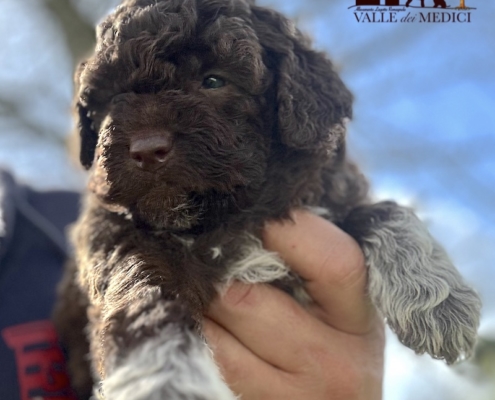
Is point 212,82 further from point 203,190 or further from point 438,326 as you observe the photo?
point 438,326

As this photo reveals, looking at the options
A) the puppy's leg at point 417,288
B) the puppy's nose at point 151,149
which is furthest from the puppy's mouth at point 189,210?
the puppy's leg at point 417,288

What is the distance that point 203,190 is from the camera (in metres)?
2.35

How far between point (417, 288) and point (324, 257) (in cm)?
50

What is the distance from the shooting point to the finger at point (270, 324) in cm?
277

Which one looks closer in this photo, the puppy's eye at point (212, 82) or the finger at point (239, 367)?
the puppy's eye at point (212, 82)

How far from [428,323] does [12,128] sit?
6233 mm

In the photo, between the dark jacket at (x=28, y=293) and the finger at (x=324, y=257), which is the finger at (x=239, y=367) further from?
the dark jacket at (x=28, y=293)

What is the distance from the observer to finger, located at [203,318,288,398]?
2711 millimetres

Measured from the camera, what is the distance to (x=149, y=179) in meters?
2.23

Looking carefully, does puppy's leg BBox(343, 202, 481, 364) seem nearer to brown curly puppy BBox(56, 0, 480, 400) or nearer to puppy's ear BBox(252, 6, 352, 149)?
brown curly puppy BBox(56, 0, 480, 400)

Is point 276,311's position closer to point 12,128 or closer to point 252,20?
point 252,20

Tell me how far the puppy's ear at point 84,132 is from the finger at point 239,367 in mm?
1105

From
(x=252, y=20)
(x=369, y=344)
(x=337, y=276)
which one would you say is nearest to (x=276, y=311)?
(x=337, y=276)

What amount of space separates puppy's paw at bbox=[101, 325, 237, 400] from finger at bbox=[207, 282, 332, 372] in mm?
717
